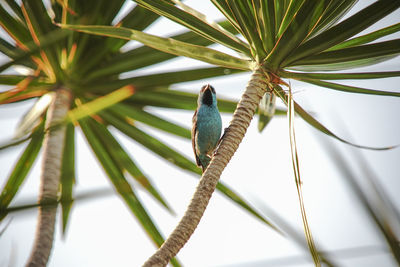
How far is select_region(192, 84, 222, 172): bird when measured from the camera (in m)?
3.64

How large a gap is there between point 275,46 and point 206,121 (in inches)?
65.4

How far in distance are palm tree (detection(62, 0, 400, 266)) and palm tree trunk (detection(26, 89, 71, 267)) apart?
736 mm

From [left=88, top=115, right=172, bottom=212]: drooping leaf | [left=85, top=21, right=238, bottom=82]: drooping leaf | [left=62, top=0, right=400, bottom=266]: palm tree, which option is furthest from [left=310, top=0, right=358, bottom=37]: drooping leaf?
[left=88, top=115, right=172, bottom=212]: drooping leaf

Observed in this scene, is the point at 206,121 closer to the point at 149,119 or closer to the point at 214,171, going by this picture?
the point at 149,119

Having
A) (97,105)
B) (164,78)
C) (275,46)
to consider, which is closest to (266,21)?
(275,46)

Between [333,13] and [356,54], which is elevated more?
[333,13]

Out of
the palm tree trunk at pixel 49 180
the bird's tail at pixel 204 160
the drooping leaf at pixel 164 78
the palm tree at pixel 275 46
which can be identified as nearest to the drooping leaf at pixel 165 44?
the palm tree at pixel 275 46

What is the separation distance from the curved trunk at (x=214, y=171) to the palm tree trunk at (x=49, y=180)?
56cm

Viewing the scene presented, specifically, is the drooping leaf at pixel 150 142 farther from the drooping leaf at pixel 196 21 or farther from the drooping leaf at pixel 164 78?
the drooping leaf at pixel 196 21

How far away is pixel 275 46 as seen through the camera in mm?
2092

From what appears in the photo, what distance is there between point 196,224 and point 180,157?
1.69 m

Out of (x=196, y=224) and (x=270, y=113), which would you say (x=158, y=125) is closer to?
(x=270, y=113)

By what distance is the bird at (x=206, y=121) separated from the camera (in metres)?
3.64

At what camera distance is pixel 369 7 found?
6.37 ft
